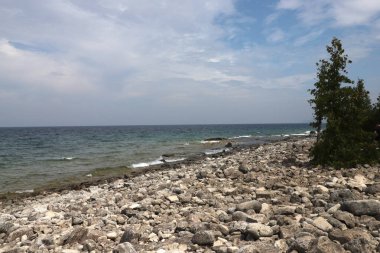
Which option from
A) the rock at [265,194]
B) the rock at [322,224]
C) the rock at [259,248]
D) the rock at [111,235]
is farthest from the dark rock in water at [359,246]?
the rock at [111,235]

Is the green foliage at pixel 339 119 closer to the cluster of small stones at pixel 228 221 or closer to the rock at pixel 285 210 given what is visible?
the cluster of small stones at pixel 228 221

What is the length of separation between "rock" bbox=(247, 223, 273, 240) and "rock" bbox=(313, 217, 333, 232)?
0.92 metres

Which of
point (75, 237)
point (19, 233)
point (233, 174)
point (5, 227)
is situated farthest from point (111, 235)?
point (233, 174)

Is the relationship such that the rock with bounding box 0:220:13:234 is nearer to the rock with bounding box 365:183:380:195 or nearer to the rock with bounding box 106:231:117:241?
the rock with bounding box 106:231:117:241

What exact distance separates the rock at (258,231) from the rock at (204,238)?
712mm

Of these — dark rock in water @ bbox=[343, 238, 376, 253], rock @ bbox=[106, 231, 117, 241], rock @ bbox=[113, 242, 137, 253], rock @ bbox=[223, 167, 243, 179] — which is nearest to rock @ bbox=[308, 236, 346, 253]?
Result: dark rock in water @ bbox=[343, 238, 376, 253]

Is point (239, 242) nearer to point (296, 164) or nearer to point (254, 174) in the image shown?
point (254, 174)

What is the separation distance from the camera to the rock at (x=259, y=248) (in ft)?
18.6

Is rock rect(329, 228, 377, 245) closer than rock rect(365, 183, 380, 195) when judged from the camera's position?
Yes

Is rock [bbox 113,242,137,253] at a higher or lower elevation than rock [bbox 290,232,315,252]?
lower

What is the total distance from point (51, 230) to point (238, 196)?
516 centimetres

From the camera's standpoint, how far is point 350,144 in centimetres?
1495

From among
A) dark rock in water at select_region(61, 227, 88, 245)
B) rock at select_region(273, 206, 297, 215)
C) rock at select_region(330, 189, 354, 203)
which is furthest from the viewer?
rock at select_region(330, 189, 354, 203)

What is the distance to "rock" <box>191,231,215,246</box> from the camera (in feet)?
21.2
